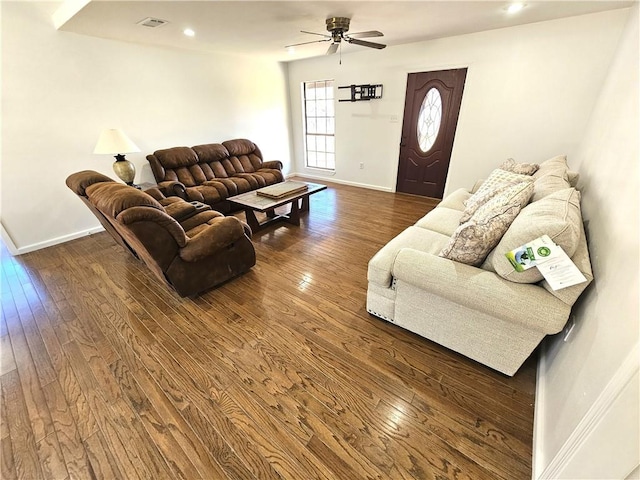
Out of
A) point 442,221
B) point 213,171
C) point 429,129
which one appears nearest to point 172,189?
point 213,171

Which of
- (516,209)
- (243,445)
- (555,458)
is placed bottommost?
(243,445)

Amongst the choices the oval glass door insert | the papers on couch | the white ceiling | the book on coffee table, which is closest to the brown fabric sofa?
the book on coffee table

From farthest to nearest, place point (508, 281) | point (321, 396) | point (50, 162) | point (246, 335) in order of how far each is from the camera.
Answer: point (50, 162) → point (246, 335) → point (321, 396) → point (508, 281)

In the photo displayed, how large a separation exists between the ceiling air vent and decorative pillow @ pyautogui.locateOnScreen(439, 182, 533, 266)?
3473mm

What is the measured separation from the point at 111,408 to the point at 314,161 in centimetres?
545

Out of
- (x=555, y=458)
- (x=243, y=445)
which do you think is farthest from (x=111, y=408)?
(x=555, y=458)

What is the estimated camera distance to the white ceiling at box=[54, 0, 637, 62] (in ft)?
7.91

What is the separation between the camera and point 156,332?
6.34ft

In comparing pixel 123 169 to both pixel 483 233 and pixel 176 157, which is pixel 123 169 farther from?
pixel 483 233

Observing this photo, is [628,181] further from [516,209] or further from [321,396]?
[321,396]

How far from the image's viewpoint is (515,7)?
260cm

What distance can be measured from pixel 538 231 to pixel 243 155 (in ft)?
14.9

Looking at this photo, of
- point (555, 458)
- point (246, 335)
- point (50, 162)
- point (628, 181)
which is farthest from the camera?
point (50, 162)

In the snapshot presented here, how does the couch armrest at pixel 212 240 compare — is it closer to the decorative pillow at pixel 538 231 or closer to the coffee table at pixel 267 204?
the coffee table at pixel 267 204
